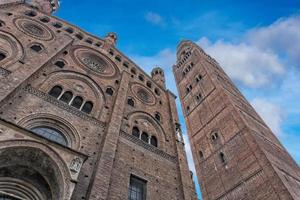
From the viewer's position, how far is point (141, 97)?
16.2 meters

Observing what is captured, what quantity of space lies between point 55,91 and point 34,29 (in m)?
5.57

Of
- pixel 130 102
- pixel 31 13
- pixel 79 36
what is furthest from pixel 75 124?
pixel 31 13

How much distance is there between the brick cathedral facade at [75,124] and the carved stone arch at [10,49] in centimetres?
4

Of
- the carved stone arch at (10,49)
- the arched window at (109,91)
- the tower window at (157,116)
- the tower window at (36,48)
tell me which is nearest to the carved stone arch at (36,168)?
the carved stone arch at (10,49)

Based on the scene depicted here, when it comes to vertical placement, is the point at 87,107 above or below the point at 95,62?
below

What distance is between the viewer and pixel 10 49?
37.5ft

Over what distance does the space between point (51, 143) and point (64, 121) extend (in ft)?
9.12

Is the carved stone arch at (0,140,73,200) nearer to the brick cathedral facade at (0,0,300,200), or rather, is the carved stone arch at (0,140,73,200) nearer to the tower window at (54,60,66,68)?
the brick cathedral facade at (0,0,300,200)

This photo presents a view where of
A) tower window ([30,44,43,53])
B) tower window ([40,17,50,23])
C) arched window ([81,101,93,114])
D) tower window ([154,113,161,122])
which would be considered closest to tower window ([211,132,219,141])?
tower window ([154,113,161,122])

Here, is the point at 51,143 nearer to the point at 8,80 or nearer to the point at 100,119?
the point at 8,80

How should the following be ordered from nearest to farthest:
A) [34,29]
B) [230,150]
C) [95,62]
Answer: [34,29], [95,62], [230,150]

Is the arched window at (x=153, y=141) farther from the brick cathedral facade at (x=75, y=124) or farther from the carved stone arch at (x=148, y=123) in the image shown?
the carved stone arch at (x=148, y=123)

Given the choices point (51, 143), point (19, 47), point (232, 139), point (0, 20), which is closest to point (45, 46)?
point (19, 47)

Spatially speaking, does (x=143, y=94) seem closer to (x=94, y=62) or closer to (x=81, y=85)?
(x=94, y=62)
